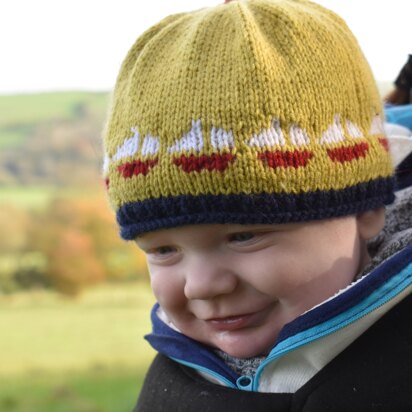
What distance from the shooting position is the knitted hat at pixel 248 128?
0.97 metres

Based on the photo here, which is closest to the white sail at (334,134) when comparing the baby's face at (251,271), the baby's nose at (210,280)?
the baby's face at (251,271)

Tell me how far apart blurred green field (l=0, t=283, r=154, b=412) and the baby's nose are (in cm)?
231

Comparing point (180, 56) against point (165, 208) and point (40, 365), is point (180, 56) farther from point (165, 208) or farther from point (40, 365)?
point (40, 365)

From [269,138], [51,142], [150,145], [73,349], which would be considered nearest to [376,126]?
[269,138]

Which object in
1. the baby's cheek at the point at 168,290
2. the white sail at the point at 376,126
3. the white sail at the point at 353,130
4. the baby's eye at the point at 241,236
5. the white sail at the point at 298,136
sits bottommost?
the baby's cheek at the point at 168,290

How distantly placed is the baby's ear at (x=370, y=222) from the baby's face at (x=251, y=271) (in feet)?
0.07

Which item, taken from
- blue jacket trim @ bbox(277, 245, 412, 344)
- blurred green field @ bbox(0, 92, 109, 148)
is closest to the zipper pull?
blue jacket trim @ bbox(277, 245, 412, 344)

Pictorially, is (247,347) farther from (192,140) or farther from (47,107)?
(47,107)

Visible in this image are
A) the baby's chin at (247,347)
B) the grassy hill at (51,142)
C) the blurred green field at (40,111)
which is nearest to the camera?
the baby's chin at (247,347)

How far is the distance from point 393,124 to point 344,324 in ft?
1.63

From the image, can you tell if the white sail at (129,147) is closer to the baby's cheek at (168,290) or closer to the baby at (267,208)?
the baby at (267,208)

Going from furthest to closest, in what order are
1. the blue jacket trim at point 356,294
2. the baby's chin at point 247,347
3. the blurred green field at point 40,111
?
the blurred green field at point 40,111 → the baby's chin at point 247,347 → the blue jacket trim at point 356,294

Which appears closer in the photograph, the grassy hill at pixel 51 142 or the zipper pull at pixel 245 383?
the zipper pull at pixel 245 383

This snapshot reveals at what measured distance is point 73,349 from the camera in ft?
11.7
